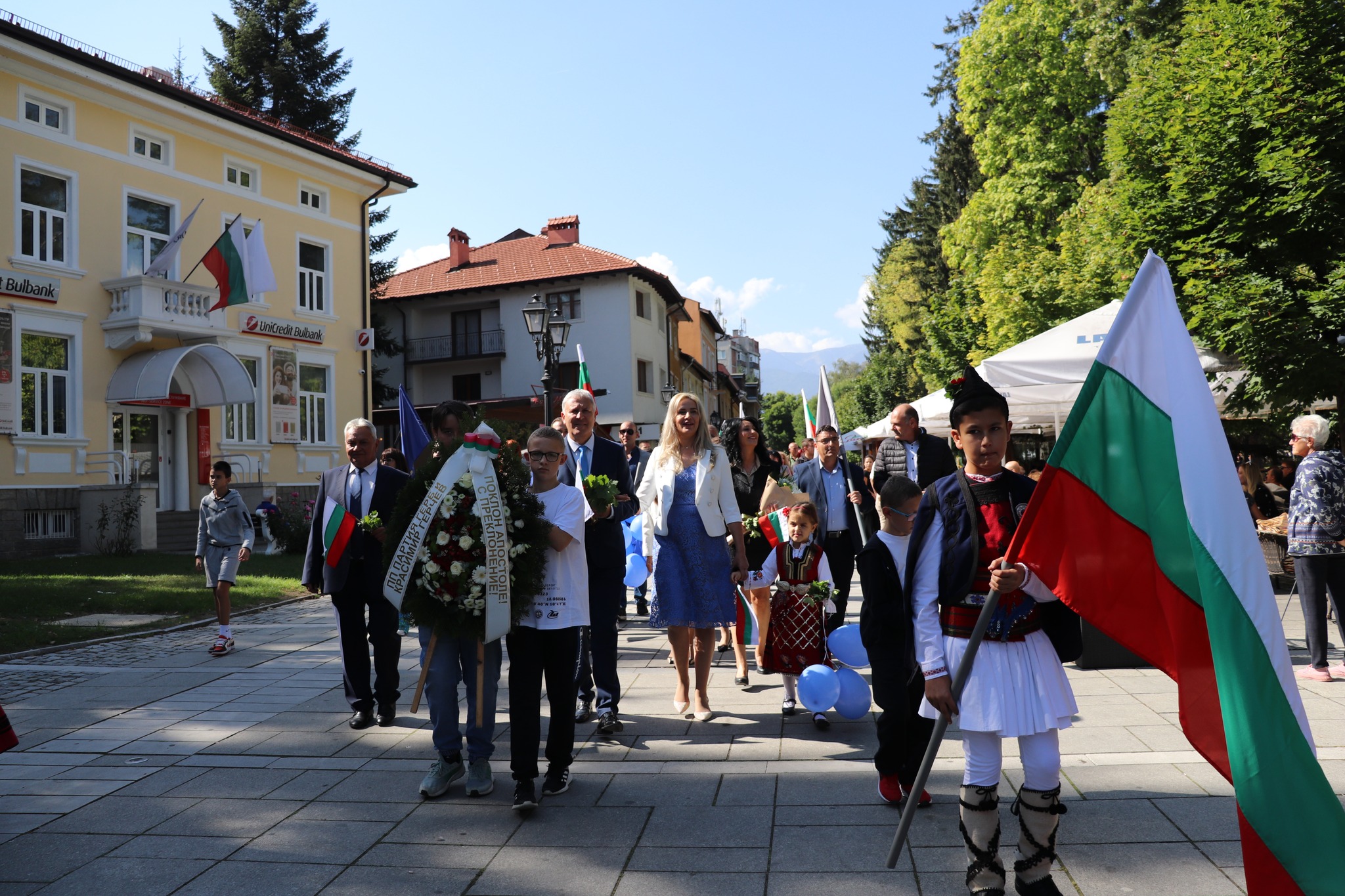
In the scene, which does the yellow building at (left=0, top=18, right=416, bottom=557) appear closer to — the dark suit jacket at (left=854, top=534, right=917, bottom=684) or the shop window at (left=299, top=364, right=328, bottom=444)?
the shop window at (left=299, top=364, right=328, bottom=444)

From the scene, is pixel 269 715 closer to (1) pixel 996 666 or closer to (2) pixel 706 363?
(1) pixel 996 666

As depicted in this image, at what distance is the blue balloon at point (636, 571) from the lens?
30.6 ft

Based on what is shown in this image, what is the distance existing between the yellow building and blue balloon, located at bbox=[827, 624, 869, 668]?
1806 centimetres

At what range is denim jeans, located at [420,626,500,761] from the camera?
16.8 ft

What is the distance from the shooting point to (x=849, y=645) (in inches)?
245

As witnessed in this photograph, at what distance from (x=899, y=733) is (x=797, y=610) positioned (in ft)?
5.93

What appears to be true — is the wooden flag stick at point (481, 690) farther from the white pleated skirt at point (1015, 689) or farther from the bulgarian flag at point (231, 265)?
the bulgarian flag at point (231, 265)

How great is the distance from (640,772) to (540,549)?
1377 millimetres

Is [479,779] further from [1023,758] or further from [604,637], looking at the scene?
[1023,758]

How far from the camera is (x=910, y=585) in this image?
3.52 m

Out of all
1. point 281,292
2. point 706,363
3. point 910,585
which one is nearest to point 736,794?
point 910,585

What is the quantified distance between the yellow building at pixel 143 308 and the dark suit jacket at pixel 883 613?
19362mm

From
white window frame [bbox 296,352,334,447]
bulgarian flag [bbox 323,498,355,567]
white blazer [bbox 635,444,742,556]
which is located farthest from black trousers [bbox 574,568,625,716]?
white window frame [bbox 296,352,334,447]

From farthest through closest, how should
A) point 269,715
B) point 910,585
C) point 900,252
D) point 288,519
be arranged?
point 900,252 < point 288,519 < point 269,715 < point 910,585
